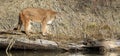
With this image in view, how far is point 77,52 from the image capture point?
803 inches

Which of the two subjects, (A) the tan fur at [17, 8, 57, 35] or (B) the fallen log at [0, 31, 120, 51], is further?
(A) the tan fur at [17, 8, 57, 35]

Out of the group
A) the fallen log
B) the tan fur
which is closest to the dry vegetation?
the tan fur

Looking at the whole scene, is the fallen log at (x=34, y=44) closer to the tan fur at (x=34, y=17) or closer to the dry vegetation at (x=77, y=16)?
the tan fur at (x=34, y=17)

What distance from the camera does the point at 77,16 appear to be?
28.2 m

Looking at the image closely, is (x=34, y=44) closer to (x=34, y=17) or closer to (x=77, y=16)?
(x=34, y=17)

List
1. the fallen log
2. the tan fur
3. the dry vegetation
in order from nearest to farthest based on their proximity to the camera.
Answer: the fallen log → the tan fur → the dry vegetation

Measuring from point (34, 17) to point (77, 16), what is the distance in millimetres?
6050

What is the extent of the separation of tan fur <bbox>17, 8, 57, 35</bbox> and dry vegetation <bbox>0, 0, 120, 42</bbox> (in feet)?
8.88

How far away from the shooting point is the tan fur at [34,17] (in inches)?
855

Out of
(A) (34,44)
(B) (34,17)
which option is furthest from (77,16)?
(A) (34,44)

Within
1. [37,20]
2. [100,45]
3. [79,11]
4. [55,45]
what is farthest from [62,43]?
[79,11]

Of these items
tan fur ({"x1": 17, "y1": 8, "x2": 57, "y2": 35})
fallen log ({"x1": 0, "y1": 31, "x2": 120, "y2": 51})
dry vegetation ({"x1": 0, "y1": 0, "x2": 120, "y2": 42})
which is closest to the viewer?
fallen log ({"x1": 0, "y1": 31, "x2": 120, "y2": 51})

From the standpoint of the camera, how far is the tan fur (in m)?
21.7

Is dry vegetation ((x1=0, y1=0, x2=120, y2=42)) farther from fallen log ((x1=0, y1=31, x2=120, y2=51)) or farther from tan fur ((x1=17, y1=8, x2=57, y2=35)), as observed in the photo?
fallen log ((x1=0, y1=31, x2=120, y2=51))
